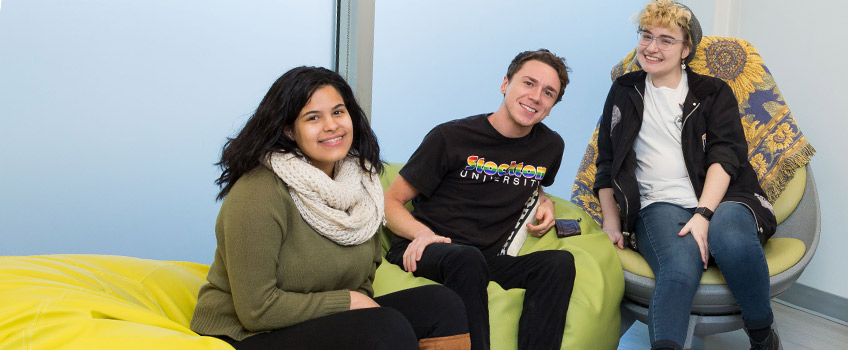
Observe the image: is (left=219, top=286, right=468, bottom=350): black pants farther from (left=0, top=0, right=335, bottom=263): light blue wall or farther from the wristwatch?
(left=0, top=0, right=335, bottom=263): light blue wall

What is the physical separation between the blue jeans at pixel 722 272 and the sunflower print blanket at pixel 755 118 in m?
0.50

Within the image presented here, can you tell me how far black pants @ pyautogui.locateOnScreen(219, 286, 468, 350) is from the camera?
4.31 feet

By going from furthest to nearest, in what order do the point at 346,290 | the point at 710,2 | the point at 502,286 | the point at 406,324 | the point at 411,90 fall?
the point at 710,2, the point at 411,90, the point at 502,286, the point at 346,290, the point at 406,324

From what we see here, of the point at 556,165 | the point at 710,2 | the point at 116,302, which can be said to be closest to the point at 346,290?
the point at 116,302

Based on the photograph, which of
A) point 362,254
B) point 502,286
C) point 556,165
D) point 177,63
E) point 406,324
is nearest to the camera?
point 406,324

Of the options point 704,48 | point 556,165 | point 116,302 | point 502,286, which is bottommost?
point 502,286

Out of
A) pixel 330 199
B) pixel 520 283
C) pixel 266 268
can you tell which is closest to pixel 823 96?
pixel 520 283

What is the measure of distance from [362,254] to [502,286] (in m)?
0.54

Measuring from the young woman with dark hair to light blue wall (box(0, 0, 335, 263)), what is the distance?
1046 millimetres

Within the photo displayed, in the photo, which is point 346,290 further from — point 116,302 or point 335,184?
point 116,302

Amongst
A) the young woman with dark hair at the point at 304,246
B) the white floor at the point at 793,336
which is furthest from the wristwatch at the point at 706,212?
the young woman with dark hair at the point at 304,246

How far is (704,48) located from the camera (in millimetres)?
2621

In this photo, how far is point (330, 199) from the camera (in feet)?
4.97

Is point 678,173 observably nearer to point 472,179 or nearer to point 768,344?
point 768,344
